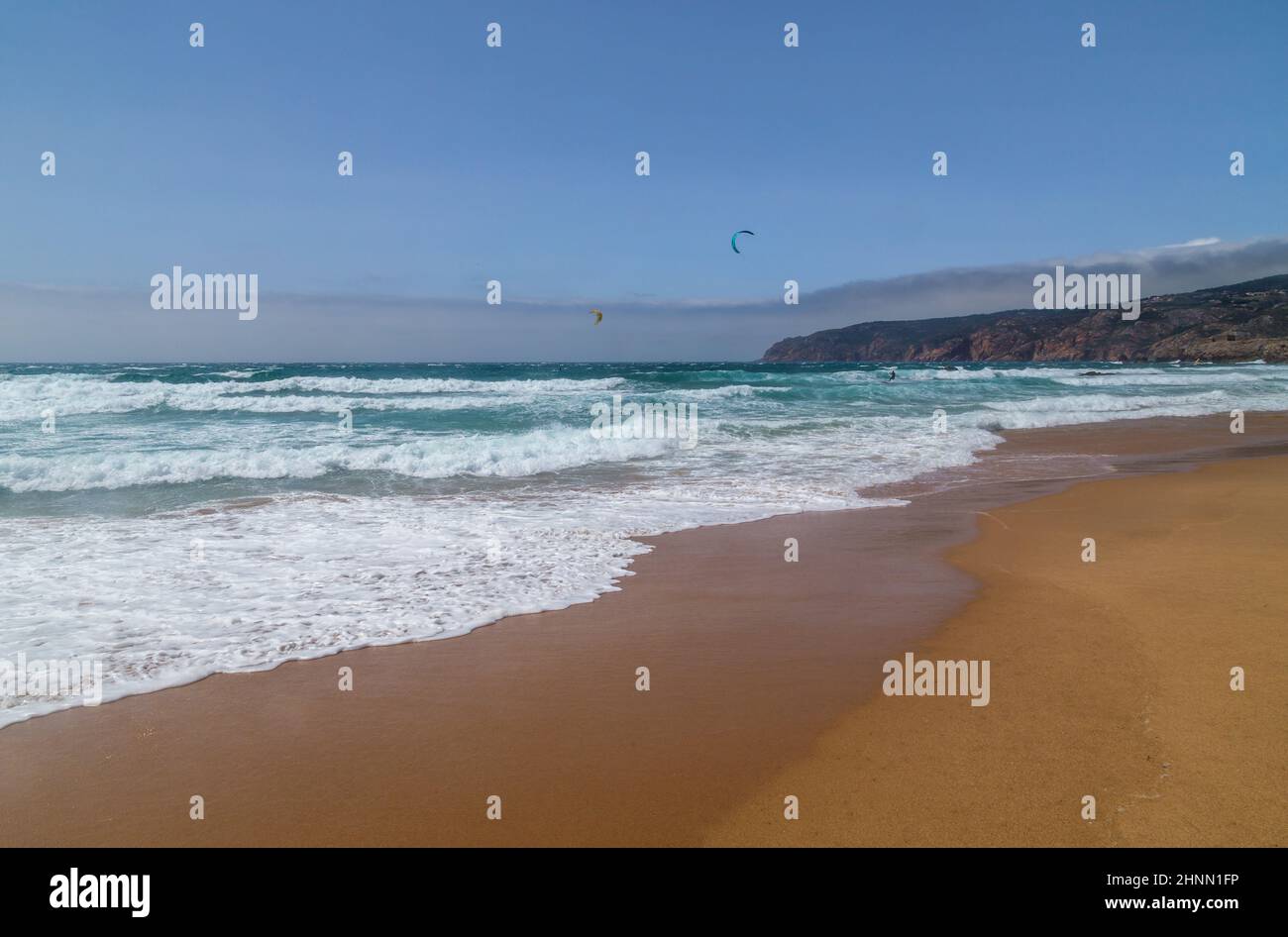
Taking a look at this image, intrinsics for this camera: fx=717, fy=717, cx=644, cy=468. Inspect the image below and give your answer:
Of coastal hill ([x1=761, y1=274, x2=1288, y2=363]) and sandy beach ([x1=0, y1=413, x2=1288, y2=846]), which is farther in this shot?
coastal hill ([x1=761, y1=274, x2=1288, y2=363])

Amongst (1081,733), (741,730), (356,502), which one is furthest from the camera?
(356,502)

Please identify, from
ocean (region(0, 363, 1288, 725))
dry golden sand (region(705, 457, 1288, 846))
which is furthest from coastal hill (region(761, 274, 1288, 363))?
dry golden sand (region(705, 457, 1288, 846))

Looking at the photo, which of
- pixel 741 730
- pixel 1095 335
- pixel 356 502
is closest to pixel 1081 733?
pixel 741 730

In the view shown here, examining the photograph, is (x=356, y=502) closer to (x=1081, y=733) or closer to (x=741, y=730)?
(x=741, y=730)

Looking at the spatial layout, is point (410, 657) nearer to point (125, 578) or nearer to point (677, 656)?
point (677, 656)

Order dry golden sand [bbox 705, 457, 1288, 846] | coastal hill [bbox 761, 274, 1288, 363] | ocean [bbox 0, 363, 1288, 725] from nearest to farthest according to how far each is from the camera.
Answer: dry golden sand [bbox 705, 457, 1288, 846] < ocean [bbox 0, 363, 1288, 725] < coastal hill [bbox 761, 274, 1288, 363]

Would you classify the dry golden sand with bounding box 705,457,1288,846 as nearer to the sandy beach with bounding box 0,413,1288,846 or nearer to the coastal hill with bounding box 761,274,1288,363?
the sandy beach with bounding box 0,413,1288,846

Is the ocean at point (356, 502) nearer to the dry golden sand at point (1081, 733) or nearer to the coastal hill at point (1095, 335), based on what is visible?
the dry golden sand at point (1081, 733)
